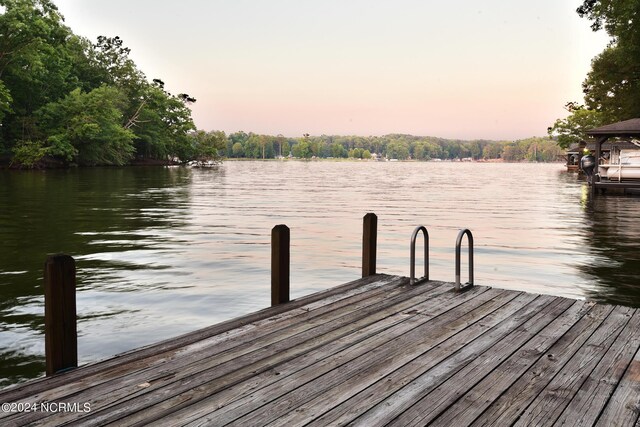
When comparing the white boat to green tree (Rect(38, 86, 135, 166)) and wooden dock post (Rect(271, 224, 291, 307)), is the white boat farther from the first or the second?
green tree (Rect(38, 86, 135, 166))

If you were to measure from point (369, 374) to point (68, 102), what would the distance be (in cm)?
7949

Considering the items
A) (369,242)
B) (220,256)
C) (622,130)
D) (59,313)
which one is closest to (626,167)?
(622,130)

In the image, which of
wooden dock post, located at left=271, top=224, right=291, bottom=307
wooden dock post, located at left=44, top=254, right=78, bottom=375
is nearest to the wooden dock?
wooden dock post, located at left=44, top=254, right=78, bottom=375

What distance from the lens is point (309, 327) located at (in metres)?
5.74

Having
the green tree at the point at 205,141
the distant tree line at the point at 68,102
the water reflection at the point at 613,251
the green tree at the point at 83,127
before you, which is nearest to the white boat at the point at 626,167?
the water reflection at the point at 613,251

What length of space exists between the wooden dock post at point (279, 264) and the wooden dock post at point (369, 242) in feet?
5.07

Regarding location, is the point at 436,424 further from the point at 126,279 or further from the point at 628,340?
the point at 126,279

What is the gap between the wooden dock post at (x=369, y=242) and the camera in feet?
26.6

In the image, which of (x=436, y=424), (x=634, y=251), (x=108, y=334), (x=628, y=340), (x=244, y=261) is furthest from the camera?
(x=634, y=251)

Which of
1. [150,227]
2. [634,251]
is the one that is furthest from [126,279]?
[634,251]

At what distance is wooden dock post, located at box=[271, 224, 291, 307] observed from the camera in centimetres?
671

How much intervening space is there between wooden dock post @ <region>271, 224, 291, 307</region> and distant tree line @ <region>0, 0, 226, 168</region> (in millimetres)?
60253

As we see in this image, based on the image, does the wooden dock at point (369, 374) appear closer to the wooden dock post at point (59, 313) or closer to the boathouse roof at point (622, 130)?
the wooden dock post at point (59, 313)

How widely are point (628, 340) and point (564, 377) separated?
4.65 ft
